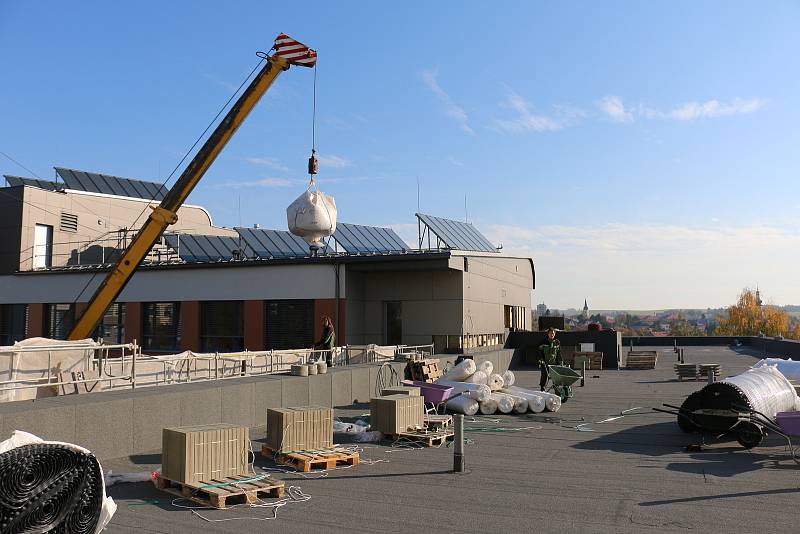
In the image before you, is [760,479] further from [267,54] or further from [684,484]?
[267,54]

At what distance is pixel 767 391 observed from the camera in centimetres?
1298

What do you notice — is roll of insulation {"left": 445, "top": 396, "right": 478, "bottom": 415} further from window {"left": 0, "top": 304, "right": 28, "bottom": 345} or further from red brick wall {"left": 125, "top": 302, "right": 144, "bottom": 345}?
window {"left": 0, "top": 304, "right": 28, "bottom": 345}

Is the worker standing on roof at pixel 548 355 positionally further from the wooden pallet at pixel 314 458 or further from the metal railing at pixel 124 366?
the wooden pallet at pixel 314 458

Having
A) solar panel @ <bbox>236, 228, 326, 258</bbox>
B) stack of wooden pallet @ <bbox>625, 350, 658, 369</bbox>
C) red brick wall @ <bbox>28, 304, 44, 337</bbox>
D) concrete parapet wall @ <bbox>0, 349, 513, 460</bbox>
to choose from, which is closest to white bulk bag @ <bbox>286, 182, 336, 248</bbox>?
concrete parapet wall @ <bbox>0, 349, 513, 460</bbox>

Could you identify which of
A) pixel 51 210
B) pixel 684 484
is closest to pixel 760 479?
pixel 684 484

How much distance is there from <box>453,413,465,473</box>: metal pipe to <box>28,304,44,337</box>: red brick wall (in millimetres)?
31718

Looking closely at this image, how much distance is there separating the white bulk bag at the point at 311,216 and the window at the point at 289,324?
28.3 ft

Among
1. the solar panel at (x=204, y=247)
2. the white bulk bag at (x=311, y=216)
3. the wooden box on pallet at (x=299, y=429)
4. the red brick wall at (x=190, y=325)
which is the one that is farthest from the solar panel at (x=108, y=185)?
the wooden box on pallet at (x=299, y=429)

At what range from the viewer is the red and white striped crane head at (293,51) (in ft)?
74.1

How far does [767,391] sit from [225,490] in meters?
10.2

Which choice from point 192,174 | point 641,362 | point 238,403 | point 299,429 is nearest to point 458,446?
point 299,429

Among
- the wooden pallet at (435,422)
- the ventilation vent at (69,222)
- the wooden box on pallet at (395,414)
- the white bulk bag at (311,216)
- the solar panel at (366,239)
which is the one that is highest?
the ventilation vent at (69,222)

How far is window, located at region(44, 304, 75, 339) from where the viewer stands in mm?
35188

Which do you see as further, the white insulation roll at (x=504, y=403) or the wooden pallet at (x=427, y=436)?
the white insulation roll at (x=504, y=403)
